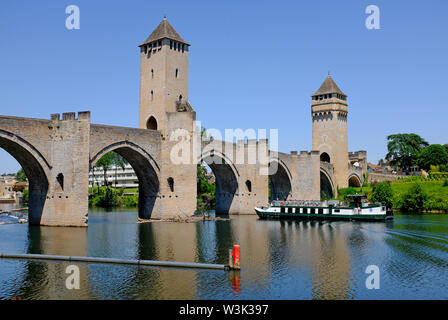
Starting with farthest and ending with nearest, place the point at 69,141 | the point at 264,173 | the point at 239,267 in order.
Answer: the point at 264,173
the point at 69,141
the point at 239,267

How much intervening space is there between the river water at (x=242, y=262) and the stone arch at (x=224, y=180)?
1532cm

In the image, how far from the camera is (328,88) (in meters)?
69.6

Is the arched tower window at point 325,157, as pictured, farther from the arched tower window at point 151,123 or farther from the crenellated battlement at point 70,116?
the crenellated battlement at point 70,116

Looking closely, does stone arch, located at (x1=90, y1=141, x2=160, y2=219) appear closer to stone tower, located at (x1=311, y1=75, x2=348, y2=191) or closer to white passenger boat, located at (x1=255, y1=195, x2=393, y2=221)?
white passenger boat, located at (x1=255, y1=195, x2=393, y2=221)

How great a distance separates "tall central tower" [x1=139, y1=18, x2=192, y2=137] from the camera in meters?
43.9

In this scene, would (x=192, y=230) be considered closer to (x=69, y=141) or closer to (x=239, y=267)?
(x=69, y=141)

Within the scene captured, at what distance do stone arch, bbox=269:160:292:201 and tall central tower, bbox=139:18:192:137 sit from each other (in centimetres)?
2069

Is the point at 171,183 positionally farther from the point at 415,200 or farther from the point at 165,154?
the point at 415,200

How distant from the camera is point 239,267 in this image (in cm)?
1992

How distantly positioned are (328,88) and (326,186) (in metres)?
14.2

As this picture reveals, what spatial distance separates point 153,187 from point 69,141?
10.9 meters
